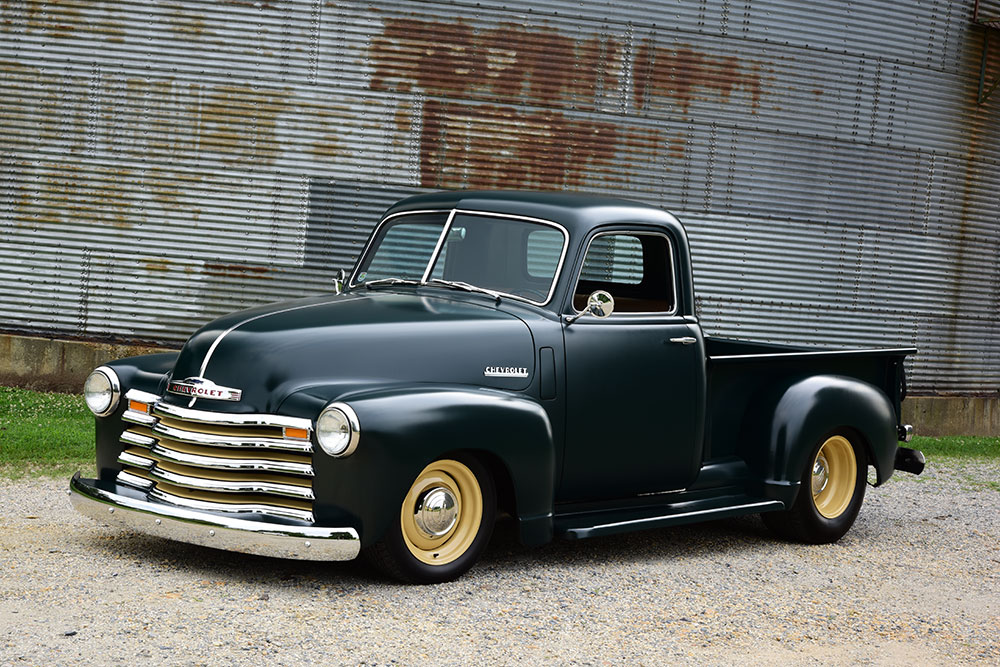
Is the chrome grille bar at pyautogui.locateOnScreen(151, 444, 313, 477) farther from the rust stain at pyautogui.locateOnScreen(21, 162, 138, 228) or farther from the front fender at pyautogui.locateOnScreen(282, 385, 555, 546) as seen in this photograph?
the rust stain at pyautogui.locateOnScreen(21, 162, 138, 228)

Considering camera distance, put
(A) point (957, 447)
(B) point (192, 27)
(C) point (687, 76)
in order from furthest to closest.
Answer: (A) point (957, 447) → (C) point (687, 76) → (B) point (192, 27)

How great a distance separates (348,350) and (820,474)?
3292mm

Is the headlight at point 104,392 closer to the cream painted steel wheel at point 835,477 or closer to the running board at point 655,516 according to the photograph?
the running board at point 655,516

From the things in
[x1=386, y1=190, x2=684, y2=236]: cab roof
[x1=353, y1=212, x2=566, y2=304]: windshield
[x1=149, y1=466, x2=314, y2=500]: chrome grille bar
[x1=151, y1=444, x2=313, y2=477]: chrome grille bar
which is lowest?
[x1=149, y1=466, x2=314, y2=500]: chrome grille bar

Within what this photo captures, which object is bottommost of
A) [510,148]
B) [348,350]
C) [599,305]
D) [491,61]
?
[348,350]

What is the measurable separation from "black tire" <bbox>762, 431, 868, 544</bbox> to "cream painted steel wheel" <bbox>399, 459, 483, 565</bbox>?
241 centimetres

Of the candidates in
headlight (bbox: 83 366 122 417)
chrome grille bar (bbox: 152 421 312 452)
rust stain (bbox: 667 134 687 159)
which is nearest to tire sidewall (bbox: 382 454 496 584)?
chrome grille bar (bbox: 152 421 312 452)

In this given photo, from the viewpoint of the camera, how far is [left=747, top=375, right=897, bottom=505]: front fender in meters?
6.96

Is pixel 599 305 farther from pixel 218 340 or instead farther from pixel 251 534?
pixel 251 534

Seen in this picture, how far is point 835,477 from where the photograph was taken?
7516mm

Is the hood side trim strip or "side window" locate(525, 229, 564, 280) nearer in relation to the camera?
the hood side trim strip

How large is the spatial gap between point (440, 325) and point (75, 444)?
4514 mm

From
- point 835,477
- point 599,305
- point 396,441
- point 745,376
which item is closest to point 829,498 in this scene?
point 835,477

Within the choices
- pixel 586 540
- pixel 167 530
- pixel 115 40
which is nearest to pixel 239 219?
pixel 115 40
